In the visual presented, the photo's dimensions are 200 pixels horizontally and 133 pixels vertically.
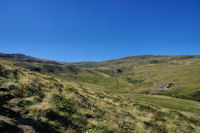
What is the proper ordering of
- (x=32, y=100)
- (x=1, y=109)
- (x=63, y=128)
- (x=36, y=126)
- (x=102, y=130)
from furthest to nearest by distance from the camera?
(x=32, y=100), (x=102, y=130), (x=63, y=128), (x=1, y=109), (x=36, y=126)

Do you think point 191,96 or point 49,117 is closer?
point 49,117

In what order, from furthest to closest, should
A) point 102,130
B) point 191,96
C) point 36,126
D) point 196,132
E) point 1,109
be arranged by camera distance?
point 191,96 → point 196,132 → point 102,130 → point 1,109 → point 36,126

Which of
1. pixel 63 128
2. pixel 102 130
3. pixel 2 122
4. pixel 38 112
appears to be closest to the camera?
pixel 2 122

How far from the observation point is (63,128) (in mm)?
8453

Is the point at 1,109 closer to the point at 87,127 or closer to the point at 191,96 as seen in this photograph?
the point at 87,127

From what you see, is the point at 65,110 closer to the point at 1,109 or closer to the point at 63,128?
the point at 63,128

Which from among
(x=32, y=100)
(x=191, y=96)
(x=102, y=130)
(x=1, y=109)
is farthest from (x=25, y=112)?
(x=191, y=96)

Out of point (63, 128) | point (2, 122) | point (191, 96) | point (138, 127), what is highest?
point (2, 122)

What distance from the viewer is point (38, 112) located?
29.7 ft

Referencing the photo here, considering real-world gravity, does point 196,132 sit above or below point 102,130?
below

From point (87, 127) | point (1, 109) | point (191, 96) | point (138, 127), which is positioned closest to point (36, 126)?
point (1, 109)

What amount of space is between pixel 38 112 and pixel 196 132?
21.5m

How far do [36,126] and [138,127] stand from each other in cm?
1037

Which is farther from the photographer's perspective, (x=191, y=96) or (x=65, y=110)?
(x=191, y=96)
